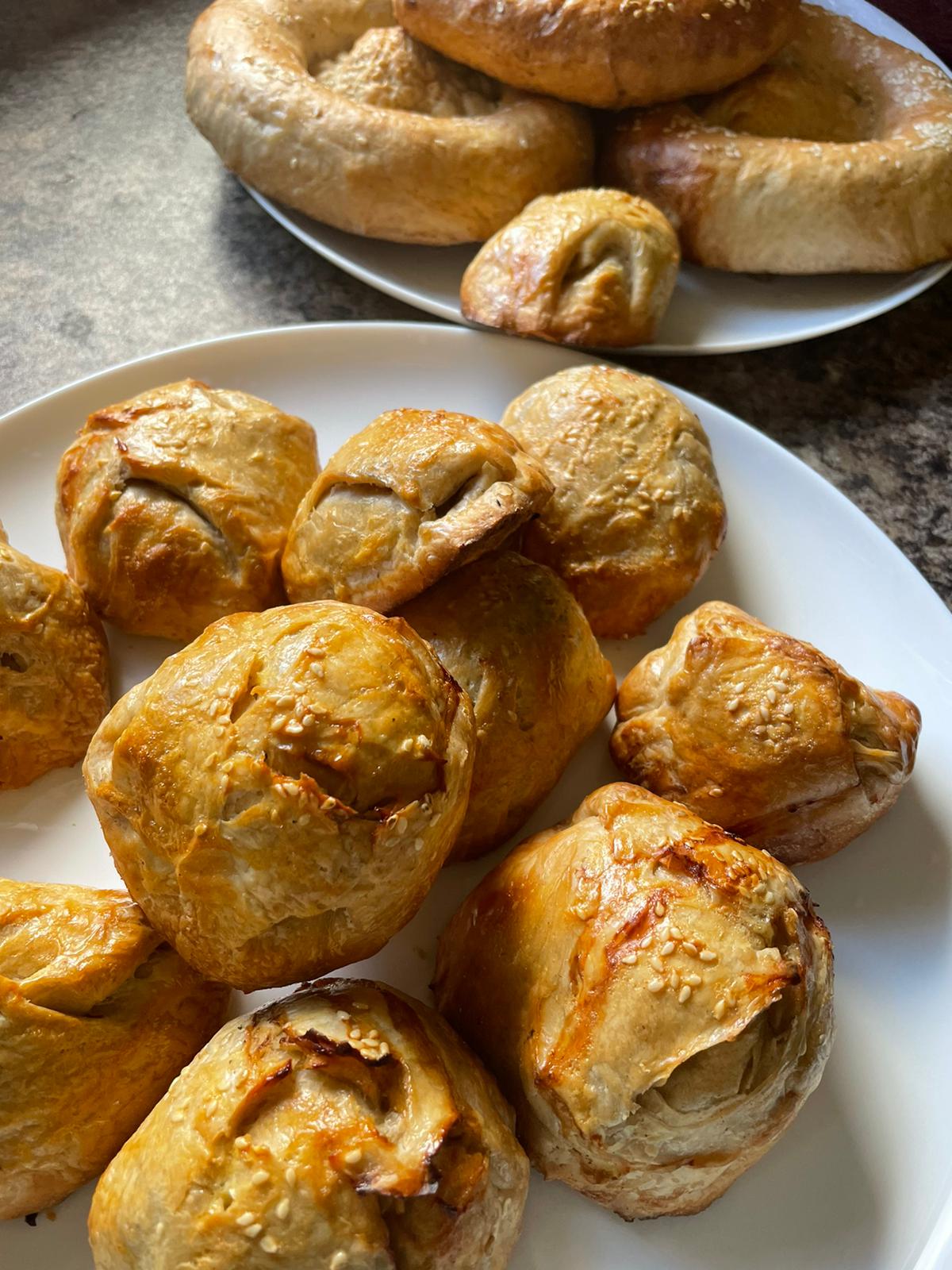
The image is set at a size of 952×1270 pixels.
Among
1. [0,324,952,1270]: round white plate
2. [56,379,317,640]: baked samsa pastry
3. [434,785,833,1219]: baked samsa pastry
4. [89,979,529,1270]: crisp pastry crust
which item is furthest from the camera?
[56,379,317,640]: baked samsa pastry

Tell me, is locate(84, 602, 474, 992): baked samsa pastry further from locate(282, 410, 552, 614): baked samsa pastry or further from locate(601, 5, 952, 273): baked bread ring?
locate(601, 5, 952, 273): baked bread ring

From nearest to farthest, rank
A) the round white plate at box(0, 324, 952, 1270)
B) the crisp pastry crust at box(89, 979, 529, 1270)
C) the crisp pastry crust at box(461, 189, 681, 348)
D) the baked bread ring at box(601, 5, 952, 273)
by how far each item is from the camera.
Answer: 1. the crisp pastry crust at box(89, 979, 529, 1270)
2. the round white plate at box(0, 324, 952, 1270)
3. the crisp pastry crust at box(461, 189, 681, 348)
4. the baked bread ring at box(601, 5, 952, 273)

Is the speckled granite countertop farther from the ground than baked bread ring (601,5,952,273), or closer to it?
closer to it

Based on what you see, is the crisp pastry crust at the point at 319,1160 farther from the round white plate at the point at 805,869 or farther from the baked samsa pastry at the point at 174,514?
the baked samsa pastry at the point at 174,514

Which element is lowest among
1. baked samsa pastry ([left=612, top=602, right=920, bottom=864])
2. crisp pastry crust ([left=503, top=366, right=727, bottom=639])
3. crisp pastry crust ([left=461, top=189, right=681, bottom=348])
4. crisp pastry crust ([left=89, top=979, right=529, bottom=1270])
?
crisp pastry crust ([left=89, top=979, right=529, bottom=1270])

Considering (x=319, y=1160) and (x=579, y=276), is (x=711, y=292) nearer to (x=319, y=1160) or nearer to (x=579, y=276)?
(x=579, y=276)

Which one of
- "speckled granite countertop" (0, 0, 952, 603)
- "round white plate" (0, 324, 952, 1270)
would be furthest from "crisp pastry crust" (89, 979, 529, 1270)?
"speckled granite countertop" (0, 0, 952, 603)

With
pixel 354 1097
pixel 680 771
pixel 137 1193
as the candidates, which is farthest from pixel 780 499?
pixel 137 1193

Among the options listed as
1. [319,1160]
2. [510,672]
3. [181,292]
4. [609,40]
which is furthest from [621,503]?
[181,292]

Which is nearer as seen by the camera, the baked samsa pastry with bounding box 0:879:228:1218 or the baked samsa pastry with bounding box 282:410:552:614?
the baked samsa pastry with bounding box 0:879:228:1218
